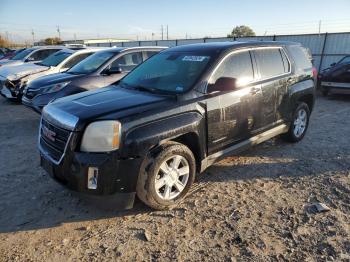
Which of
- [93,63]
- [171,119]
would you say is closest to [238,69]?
[171,119]

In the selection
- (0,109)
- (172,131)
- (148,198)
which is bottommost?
(0,109)

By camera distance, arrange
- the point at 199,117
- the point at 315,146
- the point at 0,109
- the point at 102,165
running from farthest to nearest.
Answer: the point at 0,109
the point at 315,146
the point at 199,117
the point at 102,165

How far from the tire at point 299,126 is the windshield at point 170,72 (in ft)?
7.60

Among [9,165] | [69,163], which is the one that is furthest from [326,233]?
[9,165]

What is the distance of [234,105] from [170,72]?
3.19ft

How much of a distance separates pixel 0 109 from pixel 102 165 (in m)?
7.97

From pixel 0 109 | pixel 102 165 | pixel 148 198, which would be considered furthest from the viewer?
pixel 0 109

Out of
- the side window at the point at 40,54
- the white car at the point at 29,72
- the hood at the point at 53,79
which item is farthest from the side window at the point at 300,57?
the side window at the point at 40,54

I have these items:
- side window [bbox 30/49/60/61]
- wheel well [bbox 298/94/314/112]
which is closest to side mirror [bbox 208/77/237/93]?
wheel well [bbox 298/94/314/112]

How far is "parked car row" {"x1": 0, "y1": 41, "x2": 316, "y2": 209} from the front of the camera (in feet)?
10.9

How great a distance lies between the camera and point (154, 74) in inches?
184

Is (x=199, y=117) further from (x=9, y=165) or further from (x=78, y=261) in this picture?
(x=9, y=165)

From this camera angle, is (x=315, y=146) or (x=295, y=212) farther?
(x=315, y=146)

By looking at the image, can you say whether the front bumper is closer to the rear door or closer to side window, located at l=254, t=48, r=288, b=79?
the rear door
